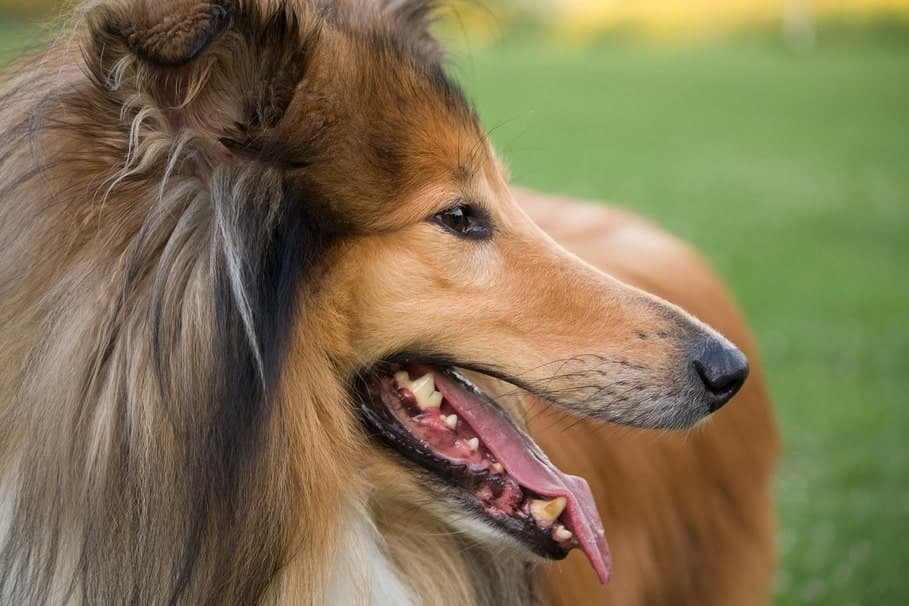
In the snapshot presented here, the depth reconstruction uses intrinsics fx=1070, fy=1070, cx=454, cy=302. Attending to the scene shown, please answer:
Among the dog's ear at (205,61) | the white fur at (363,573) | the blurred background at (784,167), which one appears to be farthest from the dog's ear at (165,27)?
the white fur at (363,573)

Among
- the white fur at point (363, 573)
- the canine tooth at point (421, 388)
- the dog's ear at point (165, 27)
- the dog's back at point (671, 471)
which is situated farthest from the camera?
the dog's back at point (671, 471)

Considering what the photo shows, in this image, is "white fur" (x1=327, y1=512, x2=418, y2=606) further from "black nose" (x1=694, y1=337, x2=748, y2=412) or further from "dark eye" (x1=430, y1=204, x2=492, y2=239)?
"black nose" (x1=694, y1=337, x2=748, y2=412)

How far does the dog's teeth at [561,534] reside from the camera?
8.52 ft

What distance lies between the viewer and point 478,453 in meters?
2.64

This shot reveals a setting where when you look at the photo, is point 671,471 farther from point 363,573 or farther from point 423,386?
point 363,573

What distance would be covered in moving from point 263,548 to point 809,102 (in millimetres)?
23923

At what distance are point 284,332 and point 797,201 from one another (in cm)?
1343

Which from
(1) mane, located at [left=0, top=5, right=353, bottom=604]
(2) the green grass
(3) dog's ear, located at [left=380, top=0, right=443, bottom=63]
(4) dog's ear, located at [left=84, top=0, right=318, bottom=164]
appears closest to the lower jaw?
(1) mane, located at [left=0, top=5, right=353, bottom=604]

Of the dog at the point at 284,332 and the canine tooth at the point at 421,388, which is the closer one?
the dog at the point at 284,332

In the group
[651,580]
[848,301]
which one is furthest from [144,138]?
[848,301]

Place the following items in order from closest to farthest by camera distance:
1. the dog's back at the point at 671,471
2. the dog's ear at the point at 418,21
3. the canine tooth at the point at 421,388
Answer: the canine tooth at the point at 421,388 < the dog's ear at the point at 418,21 < the dog's back at the point at 671,471

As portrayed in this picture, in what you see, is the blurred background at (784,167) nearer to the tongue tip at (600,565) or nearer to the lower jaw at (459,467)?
the lower jaw at (459,467)

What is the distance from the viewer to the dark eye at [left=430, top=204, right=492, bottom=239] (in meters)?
2.57

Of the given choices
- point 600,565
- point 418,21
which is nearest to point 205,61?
point 418,21
